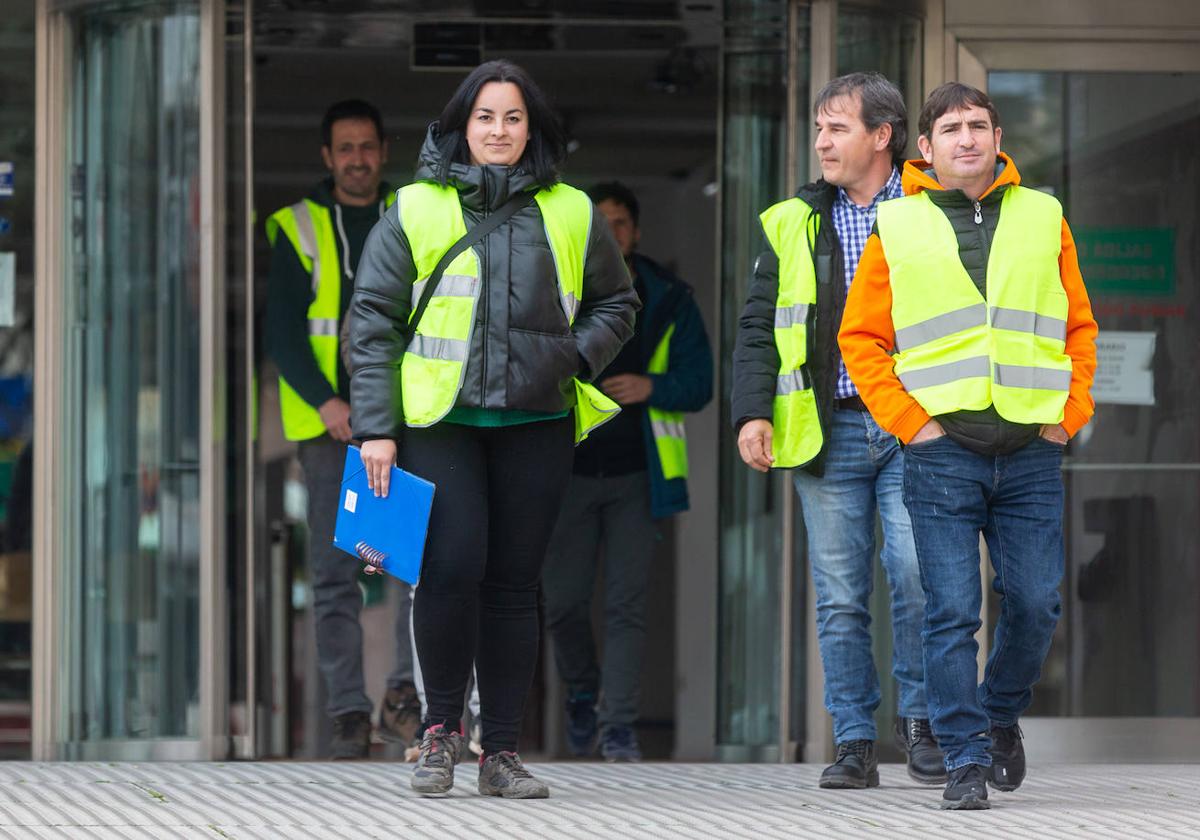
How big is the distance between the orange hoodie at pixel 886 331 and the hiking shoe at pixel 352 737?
2.72 m

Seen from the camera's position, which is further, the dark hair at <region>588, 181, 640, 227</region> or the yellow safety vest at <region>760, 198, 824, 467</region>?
the dark hair at <region>588, 181, 640, 227</region>

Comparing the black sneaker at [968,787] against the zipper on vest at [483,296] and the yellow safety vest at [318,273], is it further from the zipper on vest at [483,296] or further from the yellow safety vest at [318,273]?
the yellow safety vest at [318,273]

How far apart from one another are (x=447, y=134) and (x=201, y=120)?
1716 mm

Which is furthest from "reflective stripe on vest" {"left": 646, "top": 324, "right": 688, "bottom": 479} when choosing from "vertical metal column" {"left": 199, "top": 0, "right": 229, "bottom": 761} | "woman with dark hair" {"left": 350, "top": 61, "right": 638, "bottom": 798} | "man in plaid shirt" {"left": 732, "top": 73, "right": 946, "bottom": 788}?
"woman with dark hair" {"left": 350, "top": 61, "right": 638, "bottom": 798}

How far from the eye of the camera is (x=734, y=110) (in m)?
7.55

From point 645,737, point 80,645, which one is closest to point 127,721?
point 80,645

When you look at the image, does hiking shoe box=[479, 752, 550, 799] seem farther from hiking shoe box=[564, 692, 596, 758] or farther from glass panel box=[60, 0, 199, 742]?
hiking shoe box=[564, 692, 596, 758]

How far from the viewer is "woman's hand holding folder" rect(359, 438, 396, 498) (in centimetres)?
539

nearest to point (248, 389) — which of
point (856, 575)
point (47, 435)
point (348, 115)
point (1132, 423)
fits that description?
point (47, 435)

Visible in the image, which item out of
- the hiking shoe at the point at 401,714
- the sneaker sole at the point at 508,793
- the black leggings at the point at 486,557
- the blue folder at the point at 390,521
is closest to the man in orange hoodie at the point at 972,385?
the black leggings at the point at 486,557

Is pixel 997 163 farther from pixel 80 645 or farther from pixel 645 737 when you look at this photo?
pixel 645 737

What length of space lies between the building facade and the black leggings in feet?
5.61

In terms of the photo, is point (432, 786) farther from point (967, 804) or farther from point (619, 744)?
point (619, 744)

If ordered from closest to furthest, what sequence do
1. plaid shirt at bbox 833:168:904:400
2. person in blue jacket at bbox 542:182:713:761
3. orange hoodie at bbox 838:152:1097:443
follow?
orange hoodie at bbox 838:152:1097:443 < plaid shirt at bbox 833:168:904:400 < person in blue jacket at bbox 542:182:713:761
